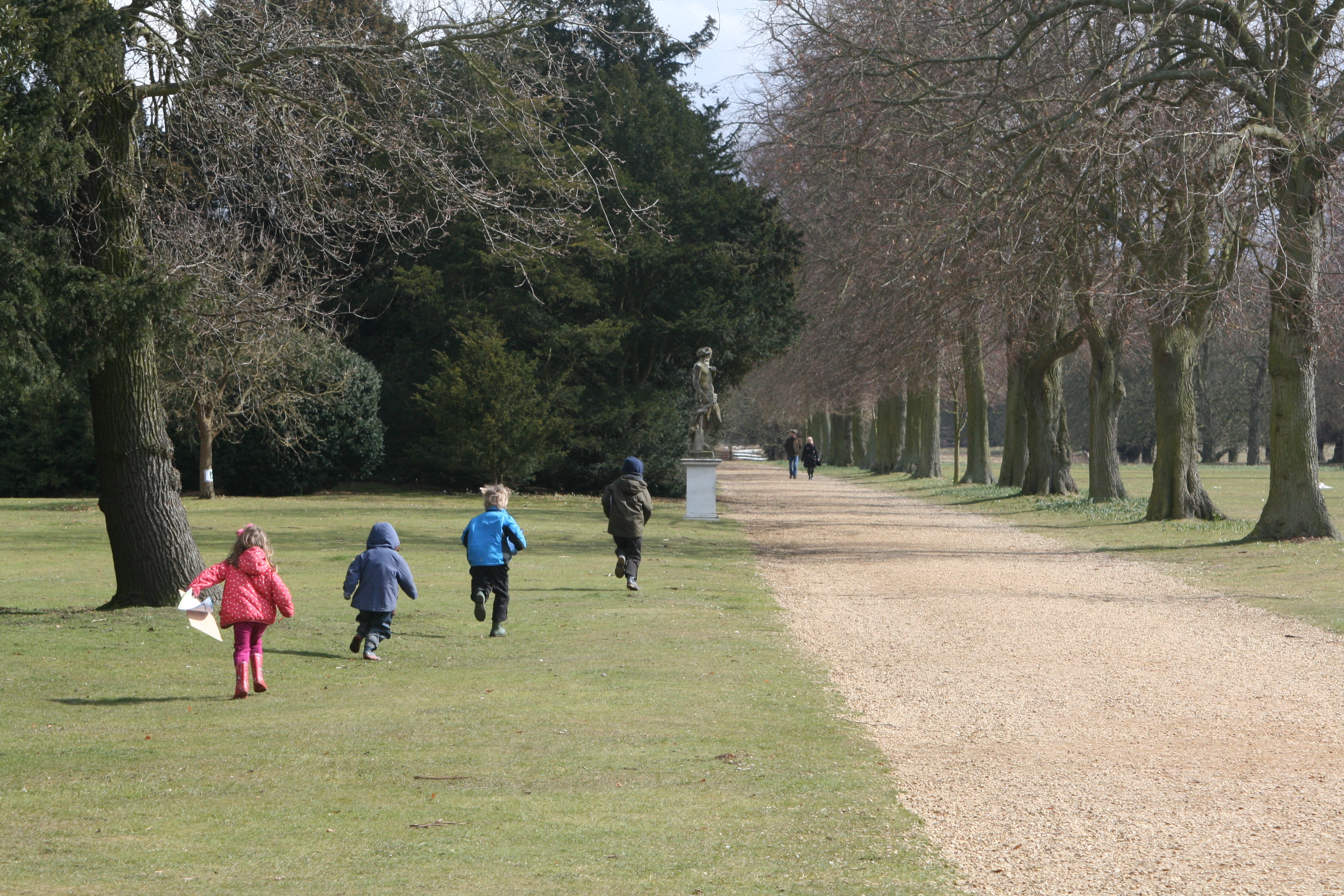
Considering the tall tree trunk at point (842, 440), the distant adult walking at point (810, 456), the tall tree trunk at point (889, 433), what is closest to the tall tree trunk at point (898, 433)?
the tall tree trunk at point (889, 433)

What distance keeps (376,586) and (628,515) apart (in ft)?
17.1

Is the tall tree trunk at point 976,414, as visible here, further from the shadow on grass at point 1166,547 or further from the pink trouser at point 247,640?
the pink trouser at point 247,640

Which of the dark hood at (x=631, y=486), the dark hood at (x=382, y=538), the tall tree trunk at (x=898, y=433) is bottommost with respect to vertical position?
the dark hood at (x=382, y=538)

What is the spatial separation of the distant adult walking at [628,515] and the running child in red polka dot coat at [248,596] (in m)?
6.16

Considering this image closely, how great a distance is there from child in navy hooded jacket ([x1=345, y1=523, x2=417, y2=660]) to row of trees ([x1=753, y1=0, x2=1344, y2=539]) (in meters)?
10.2

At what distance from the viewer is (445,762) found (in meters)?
6.51

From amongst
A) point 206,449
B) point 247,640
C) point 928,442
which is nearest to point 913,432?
point 928,442

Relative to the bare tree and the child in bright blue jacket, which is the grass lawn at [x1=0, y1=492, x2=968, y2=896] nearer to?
the child in bright blue jacket

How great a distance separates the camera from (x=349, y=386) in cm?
3547

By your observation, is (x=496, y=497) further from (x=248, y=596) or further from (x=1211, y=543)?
(x=1211, y=543)

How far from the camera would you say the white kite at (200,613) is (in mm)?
8094

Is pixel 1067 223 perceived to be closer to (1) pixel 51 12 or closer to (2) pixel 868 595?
(2) pixel 868 595

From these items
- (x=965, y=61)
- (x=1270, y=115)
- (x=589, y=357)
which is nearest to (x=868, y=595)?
(x=965, y=61)

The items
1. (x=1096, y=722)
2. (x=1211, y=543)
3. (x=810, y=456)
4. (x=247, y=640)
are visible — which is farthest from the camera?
(x=810, y=456)
